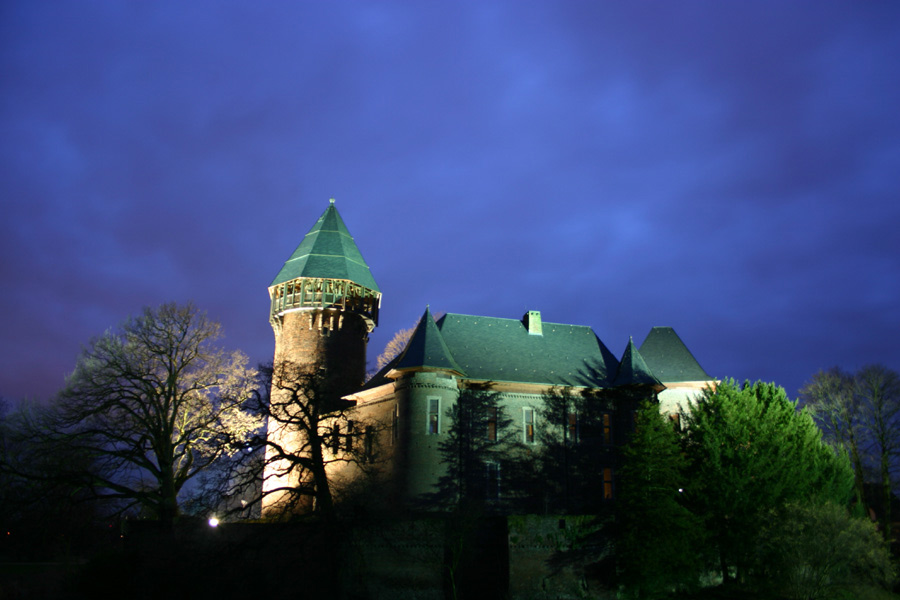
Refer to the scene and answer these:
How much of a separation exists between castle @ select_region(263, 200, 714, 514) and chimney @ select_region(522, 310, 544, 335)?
0.06m

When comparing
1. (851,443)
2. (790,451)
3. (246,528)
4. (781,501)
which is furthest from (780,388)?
(246,528)

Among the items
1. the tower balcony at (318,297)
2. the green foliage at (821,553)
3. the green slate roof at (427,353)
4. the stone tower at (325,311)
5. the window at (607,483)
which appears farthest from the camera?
the tower balcony at (318,297)

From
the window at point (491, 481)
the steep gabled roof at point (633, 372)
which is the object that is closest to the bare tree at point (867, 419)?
the steep gabled roof at point (633, 372)

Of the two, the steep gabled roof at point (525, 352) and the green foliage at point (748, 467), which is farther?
the steep gabled roof at point (525, 352)

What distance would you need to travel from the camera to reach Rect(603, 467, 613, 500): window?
35.8 metres

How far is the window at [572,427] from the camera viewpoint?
119 ft

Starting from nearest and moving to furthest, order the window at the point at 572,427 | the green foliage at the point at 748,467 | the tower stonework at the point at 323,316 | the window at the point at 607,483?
the green foliage at the point at 748,467 < the window at the point at 607,483 < the window at the point at 572,427 < the tower stonework at the point at 323,316

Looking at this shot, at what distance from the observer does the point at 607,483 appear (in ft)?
119

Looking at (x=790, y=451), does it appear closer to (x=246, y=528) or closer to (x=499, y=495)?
(x=499, y=495)

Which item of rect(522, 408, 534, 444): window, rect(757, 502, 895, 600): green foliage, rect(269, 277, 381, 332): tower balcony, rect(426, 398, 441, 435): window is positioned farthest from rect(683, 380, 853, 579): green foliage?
rect(269, 277, 381, 332): tower balcony

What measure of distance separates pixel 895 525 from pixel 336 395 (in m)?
35.9

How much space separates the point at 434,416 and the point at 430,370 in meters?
2.16

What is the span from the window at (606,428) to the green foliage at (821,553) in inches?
389

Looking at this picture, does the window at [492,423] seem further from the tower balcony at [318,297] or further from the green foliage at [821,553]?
the green foliage at [821,553]
